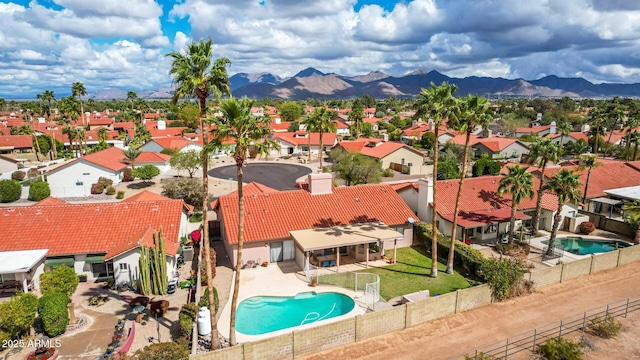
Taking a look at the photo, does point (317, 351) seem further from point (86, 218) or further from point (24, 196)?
point (24, 196)

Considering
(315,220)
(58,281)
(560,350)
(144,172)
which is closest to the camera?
(560,350)

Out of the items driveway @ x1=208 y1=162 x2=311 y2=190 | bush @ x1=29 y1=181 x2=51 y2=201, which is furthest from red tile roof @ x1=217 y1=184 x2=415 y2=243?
bush @ x1=29 y1=181 x2=51 y2=201

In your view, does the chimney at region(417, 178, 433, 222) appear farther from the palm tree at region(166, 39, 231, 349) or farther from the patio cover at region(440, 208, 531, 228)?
the palm tree at region(166, 39, 231, 349)

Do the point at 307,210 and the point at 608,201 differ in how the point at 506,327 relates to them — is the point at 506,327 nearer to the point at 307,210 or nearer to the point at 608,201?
the point at 307,210

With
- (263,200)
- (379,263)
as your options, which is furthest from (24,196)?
(379,263)

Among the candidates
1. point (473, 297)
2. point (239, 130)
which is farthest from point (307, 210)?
point (239, 130)

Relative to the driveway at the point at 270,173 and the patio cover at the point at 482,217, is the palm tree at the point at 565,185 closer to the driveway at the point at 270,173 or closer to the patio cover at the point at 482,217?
the patio cover at the point at 482,217
